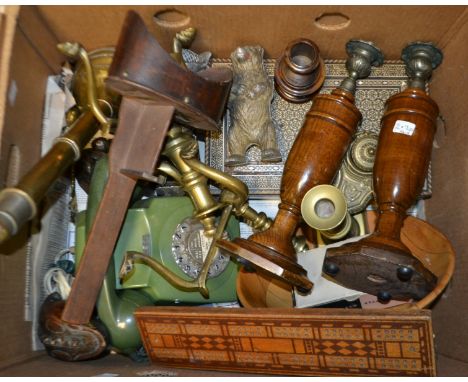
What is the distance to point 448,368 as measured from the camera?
3.33 feet

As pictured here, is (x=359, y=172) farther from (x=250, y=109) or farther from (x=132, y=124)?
(x=132, y=124)

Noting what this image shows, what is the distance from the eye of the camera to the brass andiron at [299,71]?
1.15 m

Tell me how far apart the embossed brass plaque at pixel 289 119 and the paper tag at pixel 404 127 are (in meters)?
0.17

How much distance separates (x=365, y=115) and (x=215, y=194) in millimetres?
408

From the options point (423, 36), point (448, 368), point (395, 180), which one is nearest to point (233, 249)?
point (395, 180)

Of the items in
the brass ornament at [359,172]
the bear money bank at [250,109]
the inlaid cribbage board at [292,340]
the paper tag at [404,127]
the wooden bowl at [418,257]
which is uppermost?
the bear money bank at [250,109]

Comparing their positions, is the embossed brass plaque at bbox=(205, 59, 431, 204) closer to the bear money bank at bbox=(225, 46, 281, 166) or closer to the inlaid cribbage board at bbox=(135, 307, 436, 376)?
the bear money bank at bbox=(225, 46, 281, 166)

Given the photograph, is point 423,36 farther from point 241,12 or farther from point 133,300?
point 133,300

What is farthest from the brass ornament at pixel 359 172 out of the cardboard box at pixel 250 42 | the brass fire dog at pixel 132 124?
the brass fire dog at pixel 132 124

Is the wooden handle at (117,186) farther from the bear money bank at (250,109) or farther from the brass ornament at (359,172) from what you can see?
the brass ornament at (359,172)

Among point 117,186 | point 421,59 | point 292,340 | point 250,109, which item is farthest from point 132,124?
point 421,59

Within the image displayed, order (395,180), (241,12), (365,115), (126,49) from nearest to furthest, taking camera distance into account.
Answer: (126,49) < (395,180) < (241,12) < (365,115)

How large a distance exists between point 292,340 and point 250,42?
0.69 m

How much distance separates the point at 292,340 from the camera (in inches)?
36.4
